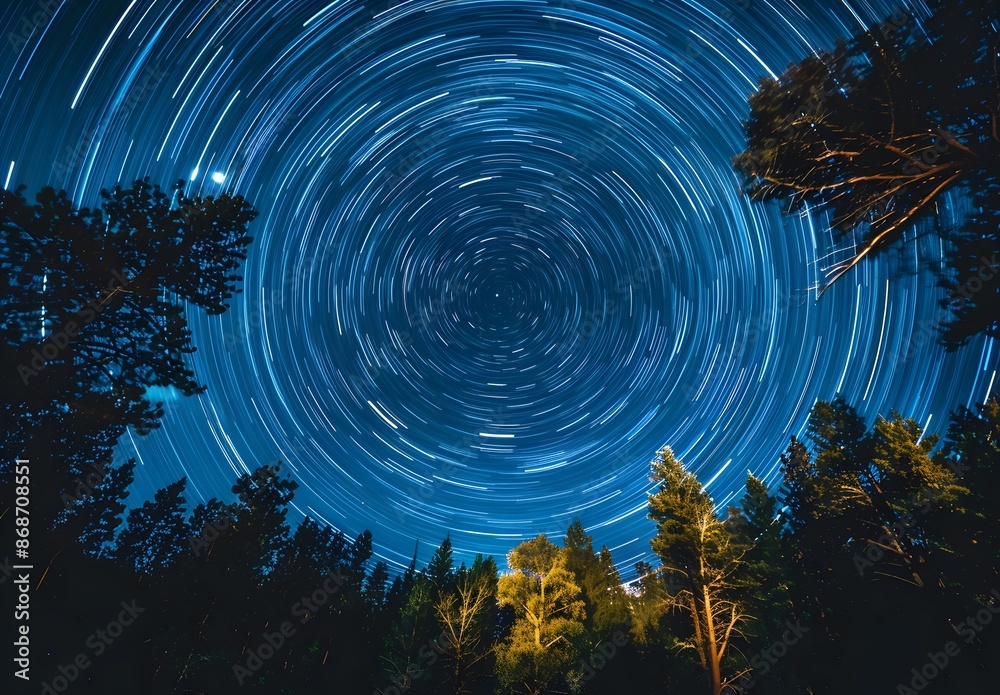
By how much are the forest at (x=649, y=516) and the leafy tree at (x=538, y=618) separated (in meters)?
0.09

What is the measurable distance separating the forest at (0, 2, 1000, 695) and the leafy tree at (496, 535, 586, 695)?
9 cm

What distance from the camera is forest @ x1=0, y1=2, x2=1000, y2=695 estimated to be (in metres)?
5.99

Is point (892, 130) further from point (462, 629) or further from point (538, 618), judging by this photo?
point (462, 629)

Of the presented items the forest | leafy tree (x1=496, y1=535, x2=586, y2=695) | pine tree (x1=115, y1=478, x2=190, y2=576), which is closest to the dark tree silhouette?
the forest

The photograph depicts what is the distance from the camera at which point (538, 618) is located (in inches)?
566

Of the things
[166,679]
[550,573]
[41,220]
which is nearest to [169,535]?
[166,679]

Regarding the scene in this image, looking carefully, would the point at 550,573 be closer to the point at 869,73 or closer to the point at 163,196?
the point at 869,73

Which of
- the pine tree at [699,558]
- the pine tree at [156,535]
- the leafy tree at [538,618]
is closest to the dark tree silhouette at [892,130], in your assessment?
the pine tree at [699,558]

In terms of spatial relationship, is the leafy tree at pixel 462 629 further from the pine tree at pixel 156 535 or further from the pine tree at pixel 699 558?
the pine tree at pixel 156 535

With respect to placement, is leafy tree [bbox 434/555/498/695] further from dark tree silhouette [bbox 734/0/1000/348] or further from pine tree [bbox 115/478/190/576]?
dark tree silhouette [bbox 734/0/1000/348]

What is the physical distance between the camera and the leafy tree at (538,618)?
1357cm

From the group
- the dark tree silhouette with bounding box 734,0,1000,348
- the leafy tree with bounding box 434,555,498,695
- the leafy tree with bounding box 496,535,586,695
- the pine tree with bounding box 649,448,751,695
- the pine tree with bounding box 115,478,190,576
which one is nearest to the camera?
the dark tree silhouette with bounding box 734,0,1000,348

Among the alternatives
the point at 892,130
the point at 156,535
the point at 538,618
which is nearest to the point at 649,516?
the point at 538,618

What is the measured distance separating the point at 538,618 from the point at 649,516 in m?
6.40
